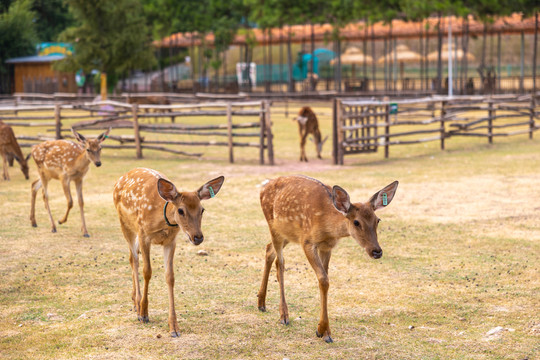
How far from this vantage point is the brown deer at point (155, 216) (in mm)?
5637

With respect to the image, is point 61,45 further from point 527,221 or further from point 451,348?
point 451,348

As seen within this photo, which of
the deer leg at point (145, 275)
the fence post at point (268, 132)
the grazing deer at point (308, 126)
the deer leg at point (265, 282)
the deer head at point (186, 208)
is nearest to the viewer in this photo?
the deer head at point (186, 208)

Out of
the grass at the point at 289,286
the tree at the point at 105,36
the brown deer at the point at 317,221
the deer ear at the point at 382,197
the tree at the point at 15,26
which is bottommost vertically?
the grass at the point at 289,286

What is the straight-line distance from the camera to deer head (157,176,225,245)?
557 centimetres

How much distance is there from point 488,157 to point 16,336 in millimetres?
13754

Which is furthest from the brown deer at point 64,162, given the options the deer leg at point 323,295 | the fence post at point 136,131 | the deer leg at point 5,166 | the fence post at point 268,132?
the fence post at point 136,131

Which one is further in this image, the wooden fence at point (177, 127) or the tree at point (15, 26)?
the wooden fence at point (177, 127)

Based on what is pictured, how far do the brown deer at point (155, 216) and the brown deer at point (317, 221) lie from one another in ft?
2.21

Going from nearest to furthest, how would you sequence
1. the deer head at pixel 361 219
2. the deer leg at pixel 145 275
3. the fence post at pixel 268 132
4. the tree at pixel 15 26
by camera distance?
the deer head at pixel 361 219
the deer leg at pixel 145 275
the tree at pixel 15 26
the fence post at pixel 268 132

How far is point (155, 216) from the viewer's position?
6.04 m

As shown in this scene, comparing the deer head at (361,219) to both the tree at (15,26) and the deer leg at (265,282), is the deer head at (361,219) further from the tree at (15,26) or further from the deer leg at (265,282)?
the tree at (15,26)

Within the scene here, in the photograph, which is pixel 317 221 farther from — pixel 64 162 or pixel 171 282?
pixel 64 162

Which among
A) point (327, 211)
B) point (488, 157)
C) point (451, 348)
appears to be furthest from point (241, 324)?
point (488, 157)

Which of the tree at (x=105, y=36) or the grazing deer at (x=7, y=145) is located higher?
the tree at (x=105, y=36)
